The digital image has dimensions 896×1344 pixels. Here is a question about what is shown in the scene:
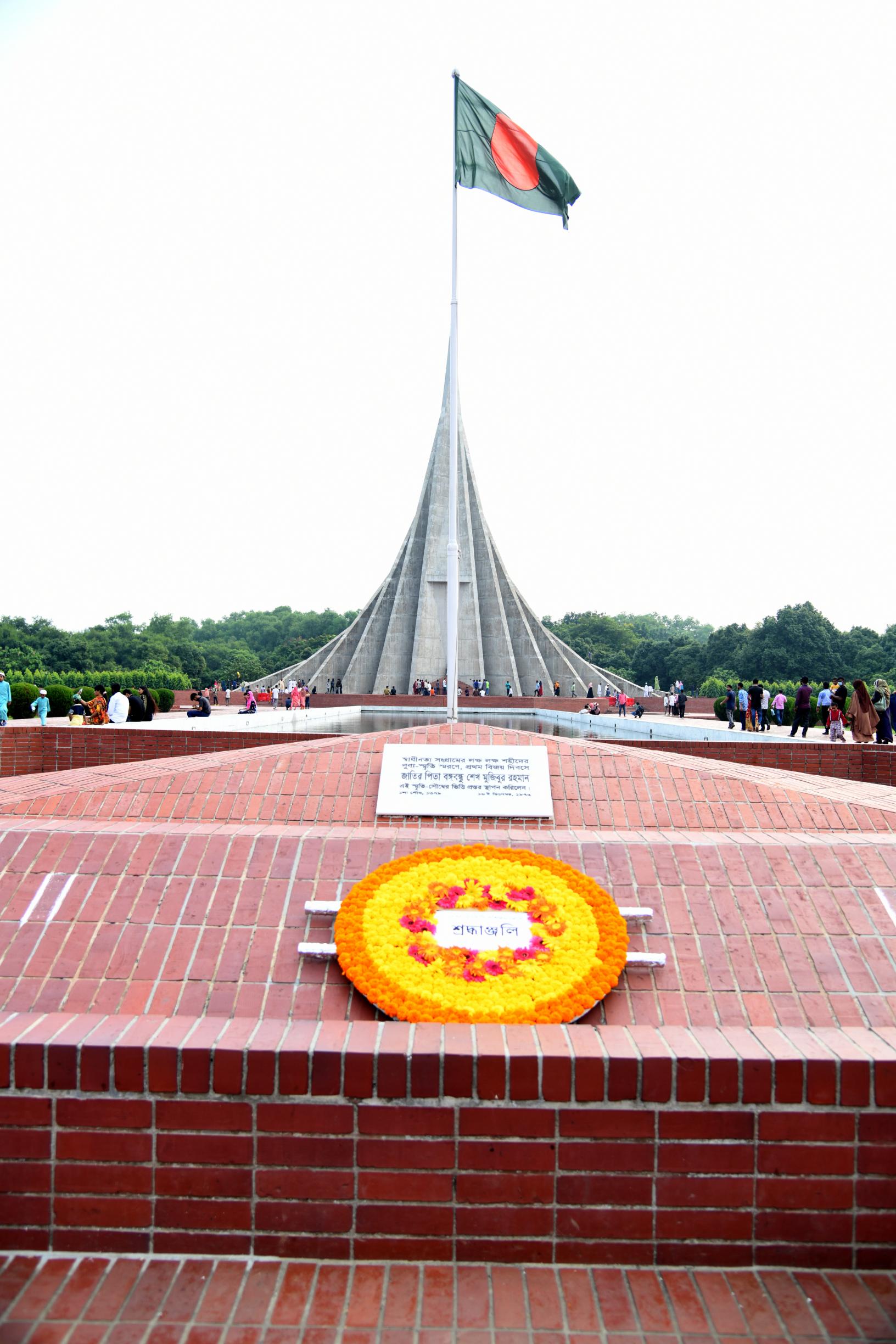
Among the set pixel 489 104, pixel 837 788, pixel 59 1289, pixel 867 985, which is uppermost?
pixel 489 104

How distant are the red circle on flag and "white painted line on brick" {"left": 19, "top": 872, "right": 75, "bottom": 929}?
6569mm

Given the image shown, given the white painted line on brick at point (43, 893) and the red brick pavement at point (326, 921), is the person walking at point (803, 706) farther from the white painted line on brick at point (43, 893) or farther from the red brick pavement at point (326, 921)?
the white painted line on brick at point (43, 893)

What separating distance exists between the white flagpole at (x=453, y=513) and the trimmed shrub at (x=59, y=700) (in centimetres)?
870

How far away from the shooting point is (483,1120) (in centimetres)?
152

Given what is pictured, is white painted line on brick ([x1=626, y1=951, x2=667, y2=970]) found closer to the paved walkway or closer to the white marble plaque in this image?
the paved walkway

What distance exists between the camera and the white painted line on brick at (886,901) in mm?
2525

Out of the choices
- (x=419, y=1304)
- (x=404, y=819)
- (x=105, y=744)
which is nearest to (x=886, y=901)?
(x=404, y=819)

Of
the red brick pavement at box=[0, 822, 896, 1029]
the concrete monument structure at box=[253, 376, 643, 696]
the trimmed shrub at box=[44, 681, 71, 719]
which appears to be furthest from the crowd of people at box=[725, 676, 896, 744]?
the concrete monument structure at box=[253, 376, 643, 696]

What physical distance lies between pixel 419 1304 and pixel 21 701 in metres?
12.6

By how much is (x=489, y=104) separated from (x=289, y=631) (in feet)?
170

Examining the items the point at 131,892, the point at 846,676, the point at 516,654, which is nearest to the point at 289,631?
the point at 516,654

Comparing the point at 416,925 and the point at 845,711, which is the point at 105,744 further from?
the point at 845,711

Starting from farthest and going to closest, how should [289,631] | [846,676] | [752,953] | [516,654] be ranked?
[289,631]
[846,676]
[516,654]
[752,953]

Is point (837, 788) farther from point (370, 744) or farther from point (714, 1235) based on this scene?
point (714, 1235)
